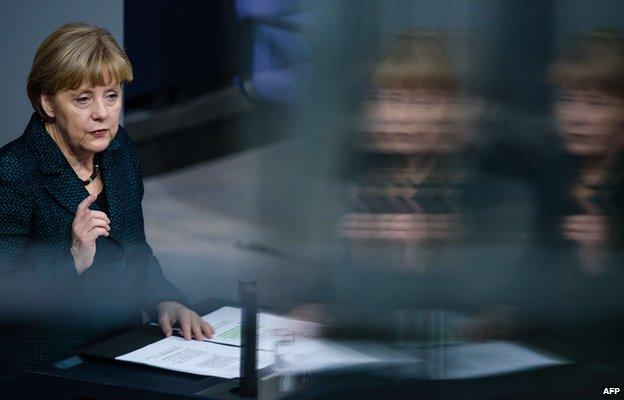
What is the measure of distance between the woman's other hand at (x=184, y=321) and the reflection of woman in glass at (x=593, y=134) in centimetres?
104

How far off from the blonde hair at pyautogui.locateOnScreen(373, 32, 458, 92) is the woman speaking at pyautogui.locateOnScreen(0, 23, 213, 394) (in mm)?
1030

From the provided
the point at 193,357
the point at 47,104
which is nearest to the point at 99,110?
the point at 47,104

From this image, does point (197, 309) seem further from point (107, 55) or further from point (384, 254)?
point (384, 254)

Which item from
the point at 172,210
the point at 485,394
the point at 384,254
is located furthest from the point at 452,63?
the point at 172,210

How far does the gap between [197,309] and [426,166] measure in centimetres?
122

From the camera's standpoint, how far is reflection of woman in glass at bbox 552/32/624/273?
117cm

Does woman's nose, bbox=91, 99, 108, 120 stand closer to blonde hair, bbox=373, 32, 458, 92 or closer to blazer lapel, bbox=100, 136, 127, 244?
blazer lapel, bbox=100, 136, 127, 244

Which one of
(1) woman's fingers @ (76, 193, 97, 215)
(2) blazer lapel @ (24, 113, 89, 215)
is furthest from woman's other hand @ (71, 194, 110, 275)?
(2) blazer lapel @ (24, 113, 89, 215)

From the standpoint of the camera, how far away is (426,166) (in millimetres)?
1186

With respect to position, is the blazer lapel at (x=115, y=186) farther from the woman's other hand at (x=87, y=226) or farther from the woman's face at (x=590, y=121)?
the woman's face at (x=590, y=121)

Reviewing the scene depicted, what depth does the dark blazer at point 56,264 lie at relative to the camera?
213 cm

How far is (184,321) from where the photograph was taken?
214 cm

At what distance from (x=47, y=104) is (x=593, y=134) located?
1.37 m

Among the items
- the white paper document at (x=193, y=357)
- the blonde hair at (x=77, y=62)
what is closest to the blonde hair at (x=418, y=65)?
the white paper document at (x=193, y=357)
